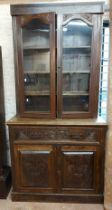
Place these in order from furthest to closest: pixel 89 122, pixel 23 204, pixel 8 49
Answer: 1. pixel 8 49
2. pixel 23 204
3. pixel 89 122

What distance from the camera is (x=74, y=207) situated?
6.86 ft

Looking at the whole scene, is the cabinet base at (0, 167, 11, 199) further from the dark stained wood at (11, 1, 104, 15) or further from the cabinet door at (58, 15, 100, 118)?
the dark stained wood at (11, 1, 104, 15)

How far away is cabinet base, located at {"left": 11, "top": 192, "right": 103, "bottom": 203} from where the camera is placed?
2.12m

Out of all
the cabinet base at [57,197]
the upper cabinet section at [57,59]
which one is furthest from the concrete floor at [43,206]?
the upper cabinet section at [57,59]

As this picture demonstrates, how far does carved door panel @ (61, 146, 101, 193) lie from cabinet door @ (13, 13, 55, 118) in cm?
47

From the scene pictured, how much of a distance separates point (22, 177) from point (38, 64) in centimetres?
130

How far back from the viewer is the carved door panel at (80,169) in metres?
2.03

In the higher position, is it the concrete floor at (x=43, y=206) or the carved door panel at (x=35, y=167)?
the carved door panel at (x=35, y=167)

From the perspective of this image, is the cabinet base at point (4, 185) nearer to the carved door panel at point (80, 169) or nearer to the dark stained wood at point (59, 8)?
the carved door panel at point (80, 169)

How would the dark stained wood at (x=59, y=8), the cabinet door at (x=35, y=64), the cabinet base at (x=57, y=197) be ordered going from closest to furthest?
1. the dark stained wood at (x=59, y=8)
2. the cabinet door at (x=35, y=64)
3. the cabinet base at (x=57, y=197)

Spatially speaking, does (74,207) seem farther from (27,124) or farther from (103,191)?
(27,124)

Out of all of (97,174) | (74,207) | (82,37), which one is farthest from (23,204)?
(82,37)

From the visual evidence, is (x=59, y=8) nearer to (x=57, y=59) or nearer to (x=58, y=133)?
(x=57, y=59)

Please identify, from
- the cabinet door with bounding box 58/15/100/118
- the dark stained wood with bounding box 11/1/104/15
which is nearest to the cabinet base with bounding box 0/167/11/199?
the cabinet door with bounding box 58/15/100/118
